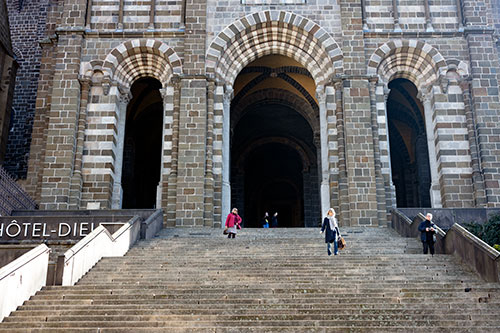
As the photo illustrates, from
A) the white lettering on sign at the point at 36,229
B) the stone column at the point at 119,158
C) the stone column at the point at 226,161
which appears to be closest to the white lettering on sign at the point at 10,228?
the white lettering on sign at the point at 36,229

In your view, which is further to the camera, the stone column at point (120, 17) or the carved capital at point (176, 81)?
the stone column at point (120, 17)

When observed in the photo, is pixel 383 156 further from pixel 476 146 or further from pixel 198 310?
pixel 198 310

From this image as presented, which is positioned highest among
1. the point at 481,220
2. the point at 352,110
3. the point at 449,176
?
the point at 352,110

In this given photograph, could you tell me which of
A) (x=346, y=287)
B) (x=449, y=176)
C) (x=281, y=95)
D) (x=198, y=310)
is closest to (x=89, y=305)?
(x=198, y=310)

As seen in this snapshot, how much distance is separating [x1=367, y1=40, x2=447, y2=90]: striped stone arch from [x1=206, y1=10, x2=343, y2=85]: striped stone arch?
5.07 ft

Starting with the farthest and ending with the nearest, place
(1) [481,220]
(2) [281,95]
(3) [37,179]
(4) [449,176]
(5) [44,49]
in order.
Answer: (2) [281,95], (5) [44,49], (3) [37,179], (4) [449,176], (1) [481,220]

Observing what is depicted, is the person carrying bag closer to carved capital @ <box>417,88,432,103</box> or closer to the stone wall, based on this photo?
carved capital @ <box>417,88,432,103</box>

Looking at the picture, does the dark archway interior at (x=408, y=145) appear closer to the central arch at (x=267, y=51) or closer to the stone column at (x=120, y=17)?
the central arch at (x=267, y=51)

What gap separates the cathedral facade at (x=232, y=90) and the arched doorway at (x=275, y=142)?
4.23 meters

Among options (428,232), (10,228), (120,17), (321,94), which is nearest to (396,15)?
(321,94)

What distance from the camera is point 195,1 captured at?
22812 millimetres

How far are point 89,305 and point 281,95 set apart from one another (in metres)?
19.8

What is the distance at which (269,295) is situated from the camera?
421 inches

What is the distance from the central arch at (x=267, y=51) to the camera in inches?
869
